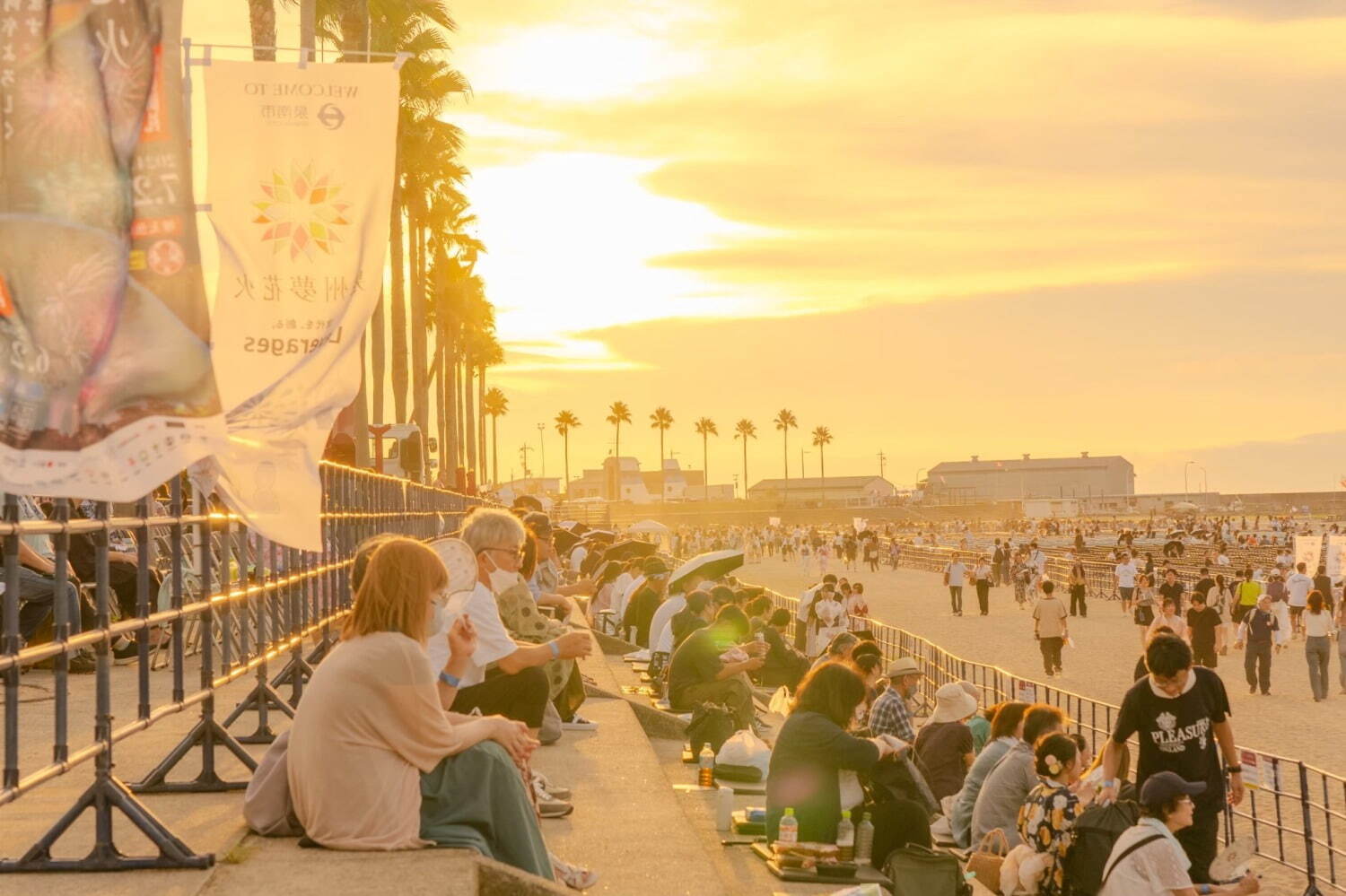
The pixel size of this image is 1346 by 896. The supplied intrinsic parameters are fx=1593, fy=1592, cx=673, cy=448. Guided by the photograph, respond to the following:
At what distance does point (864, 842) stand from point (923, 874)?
0.79m

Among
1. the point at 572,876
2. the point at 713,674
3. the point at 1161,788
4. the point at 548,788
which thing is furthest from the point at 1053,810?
the point at 713,674

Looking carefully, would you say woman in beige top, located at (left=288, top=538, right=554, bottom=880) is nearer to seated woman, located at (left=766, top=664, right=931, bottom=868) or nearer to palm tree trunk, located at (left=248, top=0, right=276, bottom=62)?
seated woman, located at (left=766, top=664, right=931, bottom=868)

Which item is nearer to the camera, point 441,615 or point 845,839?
point 441,615

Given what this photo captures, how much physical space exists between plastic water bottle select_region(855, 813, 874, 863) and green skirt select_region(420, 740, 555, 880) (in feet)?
13.0

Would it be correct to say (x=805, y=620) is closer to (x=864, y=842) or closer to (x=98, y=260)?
(x=864, y=842)

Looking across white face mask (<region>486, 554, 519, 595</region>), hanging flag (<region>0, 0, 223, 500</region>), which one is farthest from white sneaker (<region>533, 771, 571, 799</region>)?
hanging flag (<region>0, 0, 223, 500</region>)

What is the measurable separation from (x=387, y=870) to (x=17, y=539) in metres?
1.65

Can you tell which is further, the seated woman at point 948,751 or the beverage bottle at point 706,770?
the seated woman at point 948,751

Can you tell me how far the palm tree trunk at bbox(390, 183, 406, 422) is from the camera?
37750 mm

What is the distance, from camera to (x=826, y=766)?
9.10 metres

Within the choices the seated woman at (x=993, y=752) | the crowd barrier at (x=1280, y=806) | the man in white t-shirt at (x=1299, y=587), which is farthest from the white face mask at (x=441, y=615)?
the man in white t-shirt at (x=1299, y=587)

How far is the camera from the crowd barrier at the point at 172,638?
514cm

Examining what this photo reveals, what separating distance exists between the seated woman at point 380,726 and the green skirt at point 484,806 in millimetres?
54

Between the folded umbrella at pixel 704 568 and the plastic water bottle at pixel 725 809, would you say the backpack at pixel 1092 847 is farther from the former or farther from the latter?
the folded umbrella at pixel 704 568
